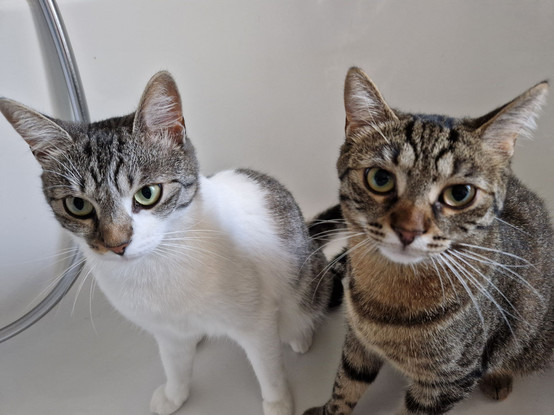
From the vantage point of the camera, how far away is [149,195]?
83 centimetres

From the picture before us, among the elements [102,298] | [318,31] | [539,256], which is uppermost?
[318,31]

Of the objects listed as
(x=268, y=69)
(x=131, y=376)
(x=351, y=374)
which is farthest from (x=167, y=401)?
(x=268, y=69)

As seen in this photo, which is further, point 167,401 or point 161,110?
point 167,401

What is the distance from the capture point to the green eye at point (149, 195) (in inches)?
32.3

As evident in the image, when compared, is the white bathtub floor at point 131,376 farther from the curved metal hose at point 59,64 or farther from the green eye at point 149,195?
the green eye at point 149,195

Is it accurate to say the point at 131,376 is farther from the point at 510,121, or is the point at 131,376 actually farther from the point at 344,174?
the point at 510,121

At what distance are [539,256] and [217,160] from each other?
35.9 inches

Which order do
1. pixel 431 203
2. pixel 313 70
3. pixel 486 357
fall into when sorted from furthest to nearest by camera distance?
pixel 313 70, pixel 486 357, pixel 431 203

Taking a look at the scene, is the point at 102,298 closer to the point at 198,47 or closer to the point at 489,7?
the point at 198,47

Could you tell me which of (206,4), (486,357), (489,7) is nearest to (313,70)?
(206,4)

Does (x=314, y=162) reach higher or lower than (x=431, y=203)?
lower

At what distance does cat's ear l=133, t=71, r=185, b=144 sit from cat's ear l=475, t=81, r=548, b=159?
489 mm

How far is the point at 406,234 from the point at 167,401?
761 millimetres

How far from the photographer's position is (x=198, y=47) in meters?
1.36
